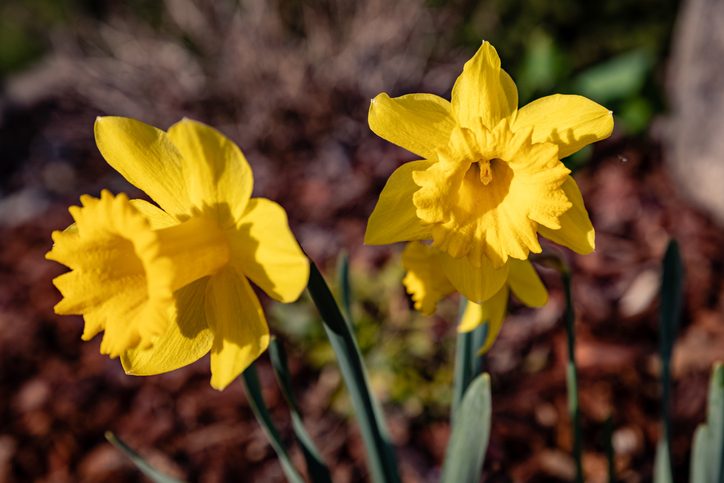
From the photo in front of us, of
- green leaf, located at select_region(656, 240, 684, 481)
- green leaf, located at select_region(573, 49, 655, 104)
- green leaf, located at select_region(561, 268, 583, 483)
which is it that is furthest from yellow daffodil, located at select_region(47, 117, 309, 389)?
green leaf, located at select_region(573, 49, 655, 104)

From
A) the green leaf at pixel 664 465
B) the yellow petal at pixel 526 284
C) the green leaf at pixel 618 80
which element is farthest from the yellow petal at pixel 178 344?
the green leaf at pixel 618 80

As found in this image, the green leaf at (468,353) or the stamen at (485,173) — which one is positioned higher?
the stamen at (485,173)

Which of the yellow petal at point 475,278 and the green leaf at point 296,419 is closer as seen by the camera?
the yellow petal at point 475,278

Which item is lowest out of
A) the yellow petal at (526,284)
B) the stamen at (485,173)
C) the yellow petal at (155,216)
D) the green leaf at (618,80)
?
the green leaf at (618,80)

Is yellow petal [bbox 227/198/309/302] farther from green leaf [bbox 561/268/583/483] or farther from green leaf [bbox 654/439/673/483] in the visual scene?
green leaf [bbox 654/439/673/483]

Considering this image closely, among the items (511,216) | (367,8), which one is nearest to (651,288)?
(511,216)

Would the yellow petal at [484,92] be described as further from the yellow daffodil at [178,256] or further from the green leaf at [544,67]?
the green leaf at [544,67]

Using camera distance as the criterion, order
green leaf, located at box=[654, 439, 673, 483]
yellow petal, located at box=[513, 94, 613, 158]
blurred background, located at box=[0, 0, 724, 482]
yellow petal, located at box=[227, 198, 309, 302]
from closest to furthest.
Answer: yellow petal, located at box=[227, 198, 309, 302] < yellow petal, located at box=[513, 94, 613, 158] < green leaf, located at box=[654, 439, 673, 483] < blurred background, located at box=[0, 0, 724, 482]
